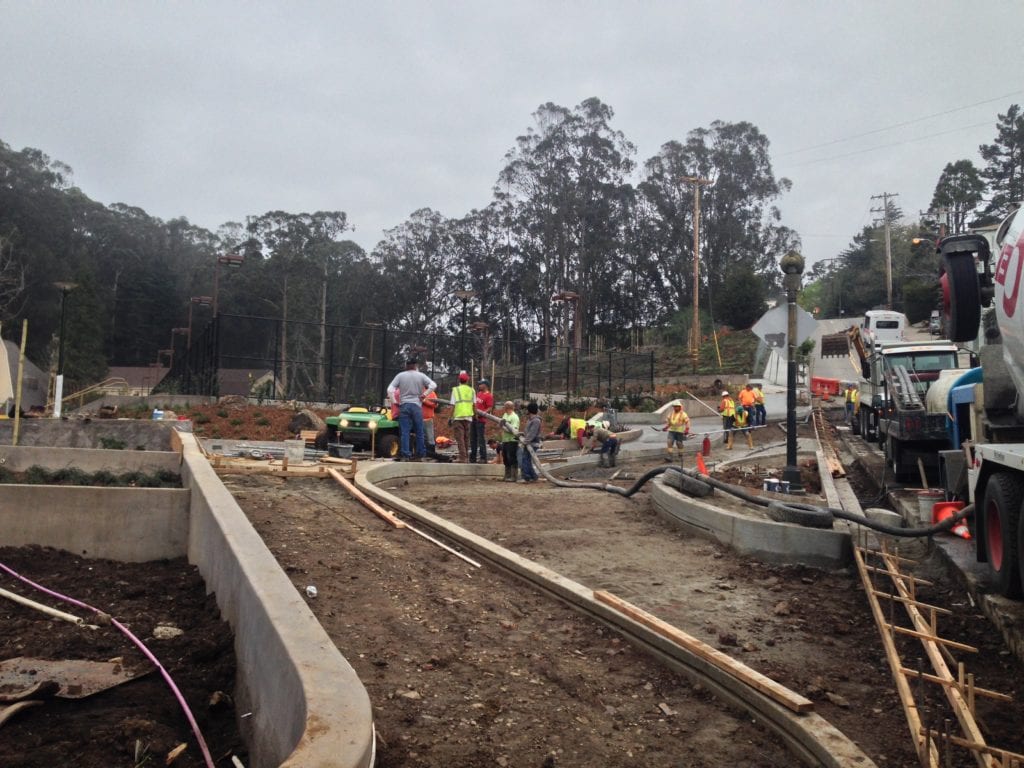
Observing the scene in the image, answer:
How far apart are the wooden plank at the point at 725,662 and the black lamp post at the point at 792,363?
21.3ft

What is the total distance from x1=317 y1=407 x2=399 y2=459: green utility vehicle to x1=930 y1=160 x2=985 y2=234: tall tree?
62.5 m

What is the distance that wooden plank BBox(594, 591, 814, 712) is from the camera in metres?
3.93

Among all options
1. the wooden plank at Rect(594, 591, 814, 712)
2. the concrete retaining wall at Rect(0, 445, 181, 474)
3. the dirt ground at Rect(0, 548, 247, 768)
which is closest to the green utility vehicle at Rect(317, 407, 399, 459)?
the concrete retaining wall at Rect(0, 445, 181, 474)

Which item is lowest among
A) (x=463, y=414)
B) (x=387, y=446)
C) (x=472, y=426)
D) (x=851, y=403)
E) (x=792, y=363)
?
(x=387, y=446)

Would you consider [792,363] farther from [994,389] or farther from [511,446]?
Result: [511,446]

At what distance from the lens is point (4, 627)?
5.12 metres

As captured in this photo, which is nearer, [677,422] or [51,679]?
[51,679]

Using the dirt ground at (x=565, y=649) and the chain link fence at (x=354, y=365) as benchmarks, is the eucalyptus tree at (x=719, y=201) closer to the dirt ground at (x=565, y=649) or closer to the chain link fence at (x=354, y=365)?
the chain link fence at (x=354, y=365)

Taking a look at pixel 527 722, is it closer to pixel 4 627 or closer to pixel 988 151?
pixel 4 627

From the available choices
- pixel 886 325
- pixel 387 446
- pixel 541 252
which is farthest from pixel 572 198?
pixel 387 446

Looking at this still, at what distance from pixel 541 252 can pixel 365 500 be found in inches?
2089

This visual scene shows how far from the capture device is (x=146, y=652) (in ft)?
15.3

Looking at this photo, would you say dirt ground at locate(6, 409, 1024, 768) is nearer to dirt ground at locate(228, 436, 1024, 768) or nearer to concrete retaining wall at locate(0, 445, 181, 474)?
dirt ground at locate(228, 436, 1024, 768)

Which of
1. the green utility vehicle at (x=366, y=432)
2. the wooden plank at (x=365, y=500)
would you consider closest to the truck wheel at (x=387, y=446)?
the green utility vehicle at (x=366, y=432)
